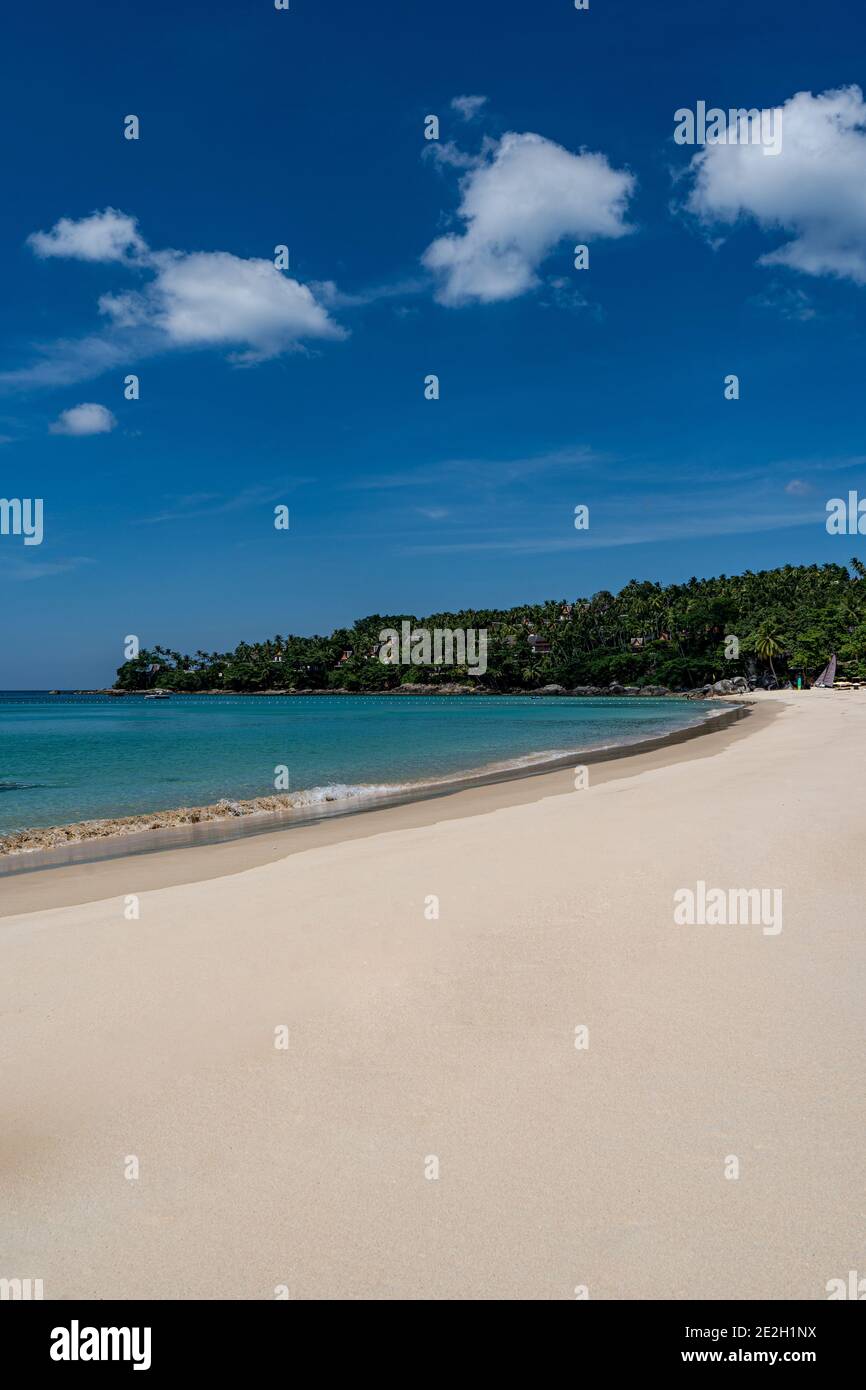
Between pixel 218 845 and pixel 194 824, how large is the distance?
379 cm

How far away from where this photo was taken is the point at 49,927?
7801mm

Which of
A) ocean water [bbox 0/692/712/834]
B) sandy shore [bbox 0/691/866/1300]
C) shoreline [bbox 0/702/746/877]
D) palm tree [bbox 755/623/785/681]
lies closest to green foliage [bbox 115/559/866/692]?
palm tree [bbox 755/623/785/681]

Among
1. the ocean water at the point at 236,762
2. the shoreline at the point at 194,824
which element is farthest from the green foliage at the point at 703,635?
the shoreline at the point at 194,824

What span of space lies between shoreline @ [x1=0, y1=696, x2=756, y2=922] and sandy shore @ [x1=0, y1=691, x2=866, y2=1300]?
7.76ft

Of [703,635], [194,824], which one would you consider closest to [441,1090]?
[194,824]

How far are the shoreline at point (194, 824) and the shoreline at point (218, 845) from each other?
0.17 ft

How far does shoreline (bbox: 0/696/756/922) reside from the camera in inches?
436

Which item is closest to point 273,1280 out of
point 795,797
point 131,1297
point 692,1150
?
point 131,1297

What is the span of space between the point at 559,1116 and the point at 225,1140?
1.75m

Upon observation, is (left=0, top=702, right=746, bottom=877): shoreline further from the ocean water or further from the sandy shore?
the sandy shore

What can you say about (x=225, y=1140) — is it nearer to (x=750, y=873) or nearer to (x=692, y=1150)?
(x=692, y=1150)

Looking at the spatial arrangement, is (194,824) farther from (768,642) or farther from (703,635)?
(703,635)

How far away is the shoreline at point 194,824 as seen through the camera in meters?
14.8

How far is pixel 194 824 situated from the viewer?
18078mm
